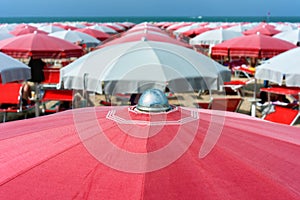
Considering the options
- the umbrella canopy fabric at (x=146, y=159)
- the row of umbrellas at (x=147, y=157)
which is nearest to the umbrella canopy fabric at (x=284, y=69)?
the row of umbrellas at (x=147, y=157)

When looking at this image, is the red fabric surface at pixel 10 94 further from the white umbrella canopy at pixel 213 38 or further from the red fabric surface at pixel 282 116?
the white umbrella canopy at pixel 213 38

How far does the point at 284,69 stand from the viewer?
19.6ft

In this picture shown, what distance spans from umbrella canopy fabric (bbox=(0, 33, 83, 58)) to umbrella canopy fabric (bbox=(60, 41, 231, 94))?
4.02 meters

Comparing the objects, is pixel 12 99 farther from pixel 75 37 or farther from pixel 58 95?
pixel 75 37

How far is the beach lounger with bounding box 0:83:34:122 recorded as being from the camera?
22.3ft

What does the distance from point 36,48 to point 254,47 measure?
5.71 meters

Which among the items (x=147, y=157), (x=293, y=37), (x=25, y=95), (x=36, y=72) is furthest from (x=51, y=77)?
(x=293, y=37)

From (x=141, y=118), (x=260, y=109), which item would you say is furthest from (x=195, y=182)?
(x=260, y=109)

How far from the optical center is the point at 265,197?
1.34m

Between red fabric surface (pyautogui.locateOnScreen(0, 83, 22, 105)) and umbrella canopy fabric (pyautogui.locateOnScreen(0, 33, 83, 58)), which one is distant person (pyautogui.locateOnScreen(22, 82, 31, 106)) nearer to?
red fabric surface (pyautogui.locateOnScreen(0, 83, 22, 105))

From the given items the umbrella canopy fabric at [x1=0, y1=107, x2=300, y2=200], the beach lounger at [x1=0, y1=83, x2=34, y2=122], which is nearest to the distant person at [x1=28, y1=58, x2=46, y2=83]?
the beach lounger at [x1=0, y1=83, x2=34, y2=122]

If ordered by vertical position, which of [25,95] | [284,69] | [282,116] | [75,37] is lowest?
[282,116]

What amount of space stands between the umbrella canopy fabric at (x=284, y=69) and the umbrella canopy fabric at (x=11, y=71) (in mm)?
4078

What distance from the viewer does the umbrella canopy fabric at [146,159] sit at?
1344 mm
